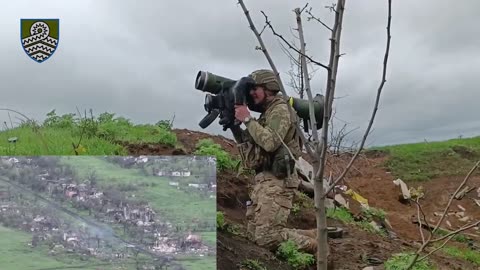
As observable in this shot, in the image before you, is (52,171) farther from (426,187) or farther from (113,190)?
(426,187)

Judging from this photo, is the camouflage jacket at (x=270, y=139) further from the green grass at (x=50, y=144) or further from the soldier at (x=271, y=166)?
the green grass at (x=50, y=144)

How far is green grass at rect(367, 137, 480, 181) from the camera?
1852 cm

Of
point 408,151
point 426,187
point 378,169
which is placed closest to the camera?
point 426,187

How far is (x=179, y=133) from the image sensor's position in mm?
9820

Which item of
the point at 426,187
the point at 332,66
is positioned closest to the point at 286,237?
the point at 332,66

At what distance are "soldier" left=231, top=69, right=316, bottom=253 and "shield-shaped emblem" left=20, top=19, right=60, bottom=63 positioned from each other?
1735 mm

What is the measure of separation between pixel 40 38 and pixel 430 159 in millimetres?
15896

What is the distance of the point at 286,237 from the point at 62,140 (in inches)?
99.5

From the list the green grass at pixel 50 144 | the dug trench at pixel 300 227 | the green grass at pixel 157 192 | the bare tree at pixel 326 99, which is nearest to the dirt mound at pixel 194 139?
the dug trench at pixel 300 227

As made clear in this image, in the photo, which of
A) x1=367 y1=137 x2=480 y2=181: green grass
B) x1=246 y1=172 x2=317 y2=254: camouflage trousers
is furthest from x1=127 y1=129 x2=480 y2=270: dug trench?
x1=367 y1=137 x2=480 y2=181: green grass

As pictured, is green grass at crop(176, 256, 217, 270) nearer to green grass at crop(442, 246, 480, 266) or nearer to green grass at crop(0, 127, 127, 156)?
green grass at crop(0, 127, 127, 156)

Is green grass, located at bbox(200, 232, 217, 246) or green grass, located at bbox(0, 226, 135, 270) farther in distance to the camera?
green grass, located at bbox(200, 232, 217, 246)

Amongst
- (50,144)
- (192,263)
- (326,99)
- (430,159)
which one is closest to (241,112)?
(50,144)

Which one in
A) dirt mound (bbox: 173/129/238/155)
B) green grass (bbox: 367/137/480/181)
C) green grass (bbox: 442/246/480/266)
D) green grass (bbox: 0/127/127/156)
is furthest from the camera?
green grass (bbox: 367/137/480/181)
